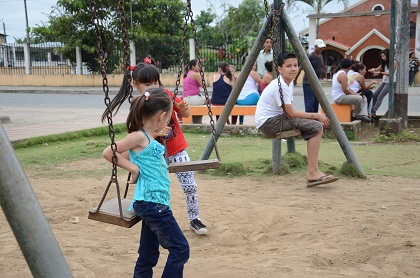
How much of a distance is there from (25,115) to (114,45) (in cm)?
1458

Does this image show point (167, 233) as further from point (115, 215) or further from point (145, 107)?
point (145, 107)

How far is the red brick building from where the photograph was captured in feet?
108

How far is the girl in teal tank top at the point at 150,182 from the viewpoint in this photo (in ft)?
10.2

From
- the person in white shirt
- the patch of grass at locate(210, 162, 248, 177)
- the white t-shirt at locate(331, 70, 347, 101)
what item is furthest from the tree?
the patch of grass at locate(210, 162, 248, 177)

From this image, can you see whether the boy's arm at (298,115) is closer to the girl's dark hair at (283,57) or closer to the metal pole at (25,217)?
the girl's dark hair at (283,57)

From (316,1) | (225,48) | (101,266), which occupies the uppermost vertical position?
(316,1)

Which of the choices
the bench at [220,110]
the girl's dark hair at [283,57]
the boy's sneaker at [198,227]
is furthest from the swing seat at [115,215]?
the bench at [220,110]

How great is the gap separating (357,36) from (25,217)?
3489 centimetres

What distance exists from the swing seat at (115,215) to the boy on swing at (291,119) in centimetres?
289

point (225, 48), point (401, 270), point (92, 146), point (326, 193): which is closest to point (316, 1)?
point (225, 48)

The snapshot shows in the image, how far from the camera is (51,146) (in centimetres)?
924

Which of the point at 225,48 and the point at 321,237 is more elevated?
the point at 225,48

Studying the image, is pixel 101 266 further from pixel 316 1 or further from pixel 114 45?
pixel 316 1

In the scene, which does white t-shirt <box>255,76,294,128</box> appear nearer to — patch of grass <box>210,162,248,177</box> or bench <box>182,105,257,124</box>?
patch of grass <box>210,162,248,177</box>
